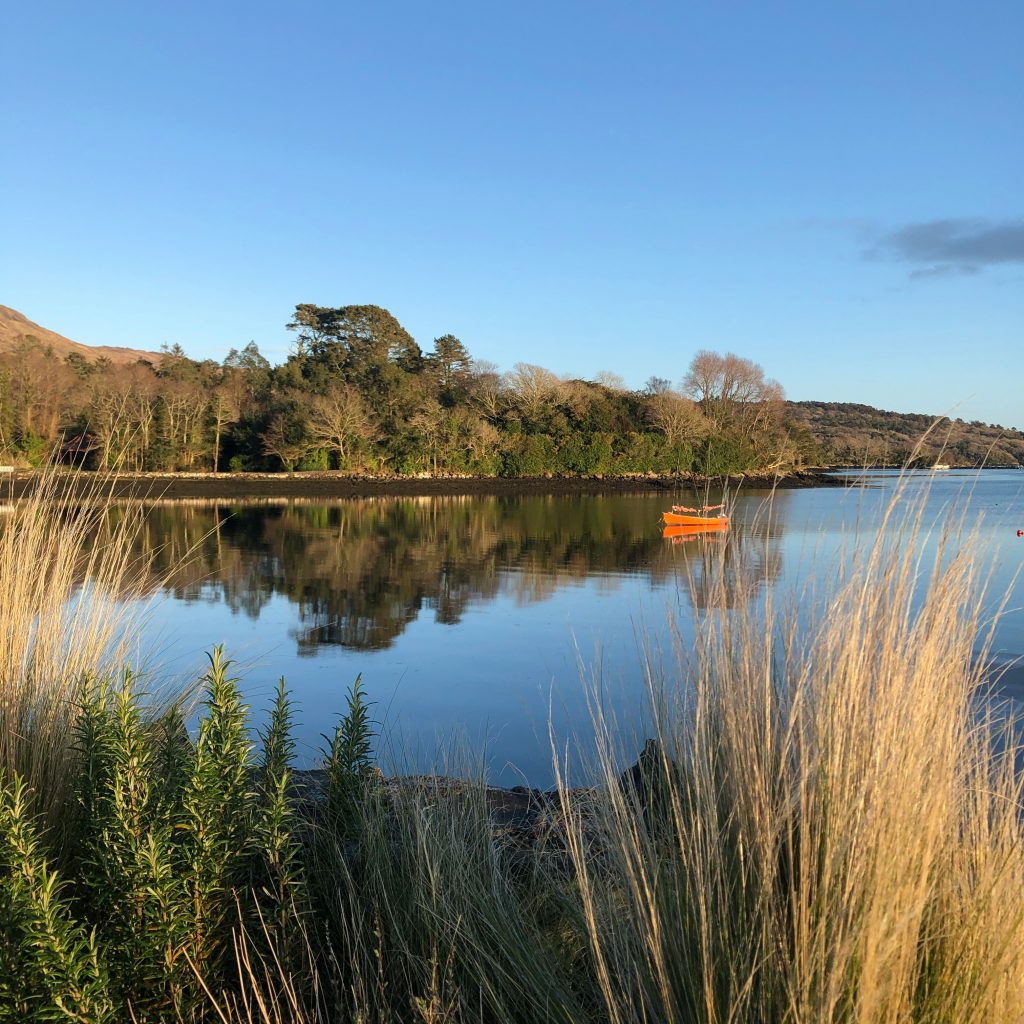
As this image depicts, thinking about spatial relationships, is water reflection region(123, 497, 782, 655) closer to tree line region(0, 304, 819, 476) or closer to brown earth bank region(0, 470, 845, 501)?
brown earth bank region(0, 470, 845, 501)

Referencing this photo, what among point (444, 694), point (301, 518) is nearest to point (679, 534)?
point (301, 518)

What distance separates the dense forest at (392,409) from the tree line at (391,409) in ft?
0.32

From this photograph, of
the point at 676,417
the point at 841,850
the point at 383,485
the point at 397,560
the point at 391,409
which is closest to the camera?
the point at 841,850

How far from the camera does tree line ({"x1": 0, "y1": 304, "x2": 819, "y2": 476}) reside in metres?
41.3

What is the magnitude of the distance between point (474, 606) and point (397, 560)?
530 cm

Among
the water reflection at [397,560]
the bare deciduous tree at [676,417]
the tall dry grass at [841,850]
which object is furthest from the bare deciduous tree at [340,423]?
the tall dry grass at [841,850]

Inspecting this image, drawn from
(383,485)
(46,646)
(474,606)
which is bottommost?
(474,606)

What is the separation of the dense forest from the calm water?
57.1ft

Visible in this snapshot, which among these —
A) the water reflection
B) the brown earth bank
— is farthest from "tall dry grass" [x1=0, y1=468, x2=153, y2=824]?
the brown earth bank

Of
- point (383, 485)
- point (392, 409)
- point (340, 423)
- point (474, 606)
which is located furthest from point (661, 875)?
point (392, 409)

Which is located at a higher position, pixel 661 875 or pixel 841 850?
pixel 841 850

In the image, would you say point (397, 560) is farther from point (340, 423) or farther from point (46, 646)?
point (340, 423)

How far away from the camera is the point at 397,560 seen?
1778 cm

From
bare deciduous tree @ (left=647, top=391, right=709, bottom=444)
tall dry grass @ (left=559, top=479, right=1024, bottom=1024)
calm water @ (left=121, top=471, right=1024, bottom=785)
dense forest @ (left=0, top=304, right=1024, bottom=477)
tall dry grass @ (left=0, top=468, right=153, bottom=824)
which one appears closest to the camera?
tall dry grass @ (left=559, top=479, right=1024, bottom=1024)
